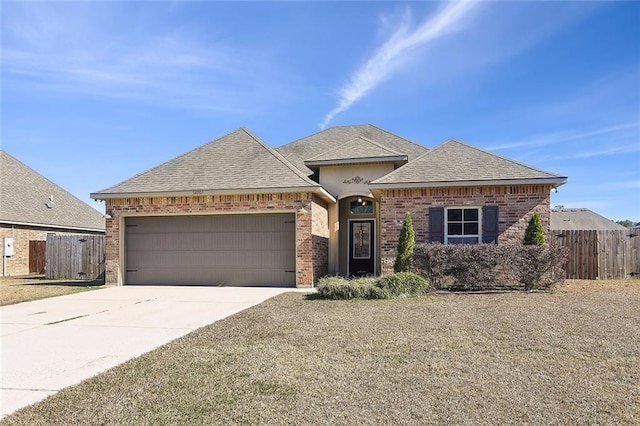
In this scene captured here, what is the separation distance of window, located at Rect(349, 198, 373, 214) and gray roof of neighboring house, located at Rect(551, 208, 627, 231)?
68.5 ft

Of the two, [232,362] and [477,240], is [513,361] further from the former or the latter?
[477,240]

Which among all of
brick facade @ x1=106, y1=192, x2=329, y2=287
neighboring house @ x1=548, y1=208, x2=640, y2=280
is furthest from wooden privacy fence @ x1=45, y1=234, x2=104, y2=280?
neighboring house @ x1=548, y1=208, x2=640, y2=280

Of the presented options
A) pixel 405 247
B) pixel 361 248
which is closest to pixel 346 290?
pixel 405 247

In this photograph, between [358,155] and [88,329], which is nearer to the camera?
[88,329]

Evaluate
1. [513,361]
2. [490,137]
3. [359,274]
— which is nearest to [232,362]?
[513,361]

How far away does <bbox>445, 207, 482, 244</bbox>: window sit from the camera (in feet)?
39.4

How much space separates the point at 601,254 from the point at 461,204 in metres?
6.51

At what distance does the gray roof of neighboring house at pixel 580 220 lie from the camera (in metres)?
30.5

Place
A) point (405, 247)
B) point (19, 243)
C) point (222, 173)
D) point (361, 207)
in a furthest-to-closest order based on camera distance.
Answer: point (19, 243) → point (361, 207) → point (222, 173) → point (405, 247)

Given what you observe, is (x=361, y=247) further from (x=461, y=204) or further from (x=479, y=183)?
(x=479, y=183)

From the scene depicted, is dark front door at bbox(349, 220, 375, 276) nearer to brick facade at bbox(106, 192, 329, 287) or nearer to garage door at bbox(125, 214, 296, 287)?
brick facade at bbox(106, 192, 329, 287)

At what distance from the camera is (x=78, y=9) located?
8539 mm

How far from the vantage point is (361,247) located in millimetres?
15547

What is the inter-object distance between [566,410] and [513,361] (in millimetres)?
1279
